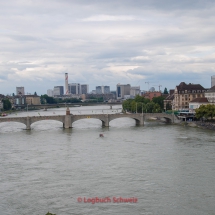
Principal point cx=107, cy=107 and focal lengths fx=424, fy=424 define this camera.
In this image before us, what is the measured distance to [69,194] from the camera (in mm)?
24156

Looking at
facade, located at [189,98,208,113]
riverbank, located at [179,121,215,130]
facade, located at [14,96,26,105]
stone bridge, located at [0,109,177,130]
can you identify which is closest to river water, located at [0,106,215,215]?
riverbank, located at [179,121,215,130]

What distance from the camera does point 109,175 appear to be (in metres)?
28.2

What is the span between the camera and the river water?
72.9ft

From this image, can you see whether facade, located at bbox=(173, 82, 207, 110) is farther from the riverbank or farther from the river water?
the river water

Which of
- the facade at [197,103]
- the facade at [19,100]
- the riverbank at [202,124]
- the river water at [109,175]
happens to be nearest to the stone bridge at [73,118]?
the riverbank at [202,124]

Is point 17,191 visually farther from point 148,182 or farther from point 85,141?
point 85,141

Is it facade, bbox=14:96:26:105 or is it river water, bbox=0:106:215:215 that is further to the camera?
facade, bbox=14:96:26:105

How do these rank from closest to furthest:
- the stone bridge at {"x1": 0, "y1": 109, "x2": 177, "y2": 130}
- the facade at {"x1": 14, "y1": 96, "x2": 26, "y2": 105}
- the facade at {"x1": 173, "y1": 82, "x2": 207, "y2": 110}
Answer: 1. the stone bridge at {"x1": 0, "y1": 109, "x2": 177, "y2": 130}
2. the facade at {"x1": 173, "y1": 82, "x2": 207, "y2": 110}
3. the facade at {"x1": 14, "y1": 96, "x2": 26, "y2": 105}

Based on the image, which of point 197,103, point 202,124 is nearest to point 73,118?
point 202,124

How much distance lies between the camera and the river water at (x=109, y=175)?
2222cm

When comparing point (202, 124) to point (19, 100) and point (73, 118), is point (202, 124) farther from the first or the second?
point (19, 100)

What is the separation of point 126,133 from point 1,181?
26.7 m

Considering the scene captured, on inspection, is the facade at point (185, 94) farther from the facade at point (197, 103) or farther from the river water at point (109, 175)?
the river water at point (109, 175)

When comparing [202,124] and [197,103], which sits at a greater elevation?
[197,103]
